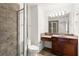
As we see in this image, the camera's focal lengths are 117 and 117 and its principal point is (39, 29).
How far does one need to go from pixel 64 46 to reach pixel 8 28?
0.74 m

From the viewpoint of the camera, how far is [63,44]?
1474 mm

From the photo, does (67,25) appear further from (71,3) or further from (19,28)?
(19,28)

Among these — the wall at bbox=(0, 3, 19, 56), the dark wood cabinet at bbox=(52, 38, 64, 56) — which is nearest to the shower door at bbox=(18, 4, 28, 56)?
the wall at bbox=(0, 3, 19, 56)

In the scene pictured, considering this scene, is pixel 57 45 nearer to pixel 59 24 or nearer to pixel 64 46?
pixel 64 46

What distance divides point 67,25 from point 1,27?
0.82 m

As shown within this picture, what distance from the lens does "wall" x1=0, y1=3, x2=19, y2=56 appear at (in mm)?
1463

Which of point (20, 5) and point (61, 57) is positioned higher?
point (20, 5)

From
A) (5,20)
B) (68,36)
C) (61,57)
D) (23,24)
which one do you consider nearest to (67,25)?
(68,36)

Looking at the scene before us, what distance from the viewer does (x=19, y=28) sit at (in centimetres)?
150

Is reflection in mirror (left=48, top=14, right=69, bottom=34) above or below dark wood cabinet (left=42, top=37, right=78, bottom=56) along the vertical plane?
above

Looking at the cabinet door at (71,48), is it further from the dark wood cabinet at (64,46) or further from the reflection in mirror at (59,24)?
the reflection in mirror at (59,24)

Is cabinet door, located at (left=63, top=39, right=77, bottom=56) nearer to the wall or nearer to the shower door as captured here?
the shower door

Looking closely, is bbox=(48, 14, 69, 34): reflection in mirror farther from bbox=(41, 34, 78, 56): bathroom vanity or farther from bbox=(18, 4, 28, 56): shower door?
bbox=(18, 4, 28, 56): shower door

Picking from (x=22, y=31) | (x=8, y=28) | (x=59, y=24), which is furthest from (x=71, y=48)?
(x=8, y=28)
